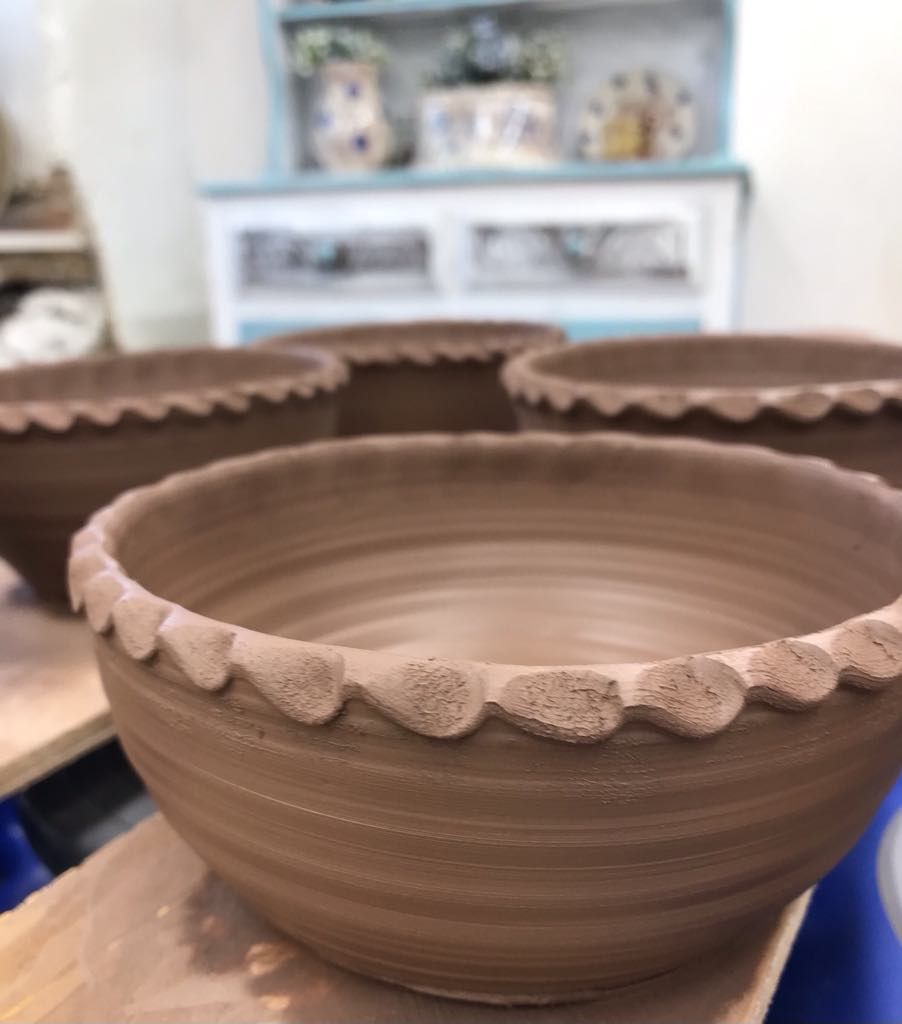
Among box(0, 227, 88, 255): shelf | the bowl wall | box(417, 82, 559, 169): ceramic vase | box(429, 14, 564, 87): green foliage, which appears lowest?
the bowl wall

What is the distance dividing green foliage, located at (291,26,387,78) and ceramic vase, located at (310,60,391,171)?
0.02 metres

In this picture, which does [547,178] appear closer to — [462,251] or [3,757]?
[462,251]

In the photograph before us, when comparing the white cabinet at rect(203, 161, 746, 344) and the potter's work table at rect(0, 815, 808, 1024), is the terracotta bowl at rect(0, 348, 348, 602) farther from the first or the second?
the white cabinet at rect(203, 161, 746, 344)

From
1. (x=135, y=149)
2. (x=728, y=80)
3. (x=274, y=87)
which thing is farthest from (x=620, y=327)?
(x=135, y=149)

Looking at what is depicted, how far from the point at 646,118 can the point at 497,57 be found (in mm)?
334

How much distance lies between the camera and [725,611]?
1.90 ft

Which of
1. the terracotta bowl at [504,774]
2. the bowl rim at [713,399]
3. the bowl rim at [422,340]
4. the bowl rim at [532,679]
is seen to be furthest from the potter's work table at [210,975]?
the bowl rim at [422,340]

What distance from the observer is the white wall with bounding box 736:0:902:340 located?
1.30m

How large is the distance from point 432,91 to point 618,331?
0.66 meters

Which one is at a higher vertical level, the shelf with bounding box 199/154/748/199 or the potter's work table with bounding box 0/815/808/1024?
the shelf with bounding box 199/154/748/199

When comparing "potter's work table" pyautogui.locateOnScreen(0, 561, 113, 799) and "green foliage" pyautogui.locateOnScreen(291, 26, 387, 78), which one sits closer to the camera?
"potter's work table" pyautogui.locateOnScreen(0, 561, 113, 799)

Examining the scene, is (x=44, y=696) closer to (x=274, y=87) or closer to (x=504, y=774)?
(x=504, y=774)

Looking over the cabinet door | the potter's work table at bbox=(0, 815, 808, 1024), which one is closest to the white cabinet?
the cabinet door

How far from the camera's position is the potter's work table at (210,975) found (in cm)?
37
